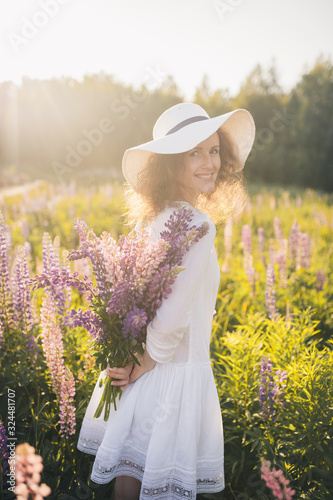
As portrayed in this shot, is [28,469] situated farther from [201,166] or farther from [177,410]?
[201,166]

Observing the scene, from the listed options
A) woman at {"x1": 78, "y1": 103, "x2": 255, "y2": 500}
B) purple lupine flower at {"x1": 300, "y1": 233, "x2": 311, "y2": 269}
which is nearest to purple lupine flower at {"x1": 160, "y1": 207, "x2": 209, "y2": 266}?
woman at {"x1": 78, "y1": 103, "x2": 255, "y2": 500}

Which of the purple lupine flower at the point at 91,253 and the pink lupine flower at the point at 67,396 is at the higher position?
the purple lupine flower at the point at 91,253

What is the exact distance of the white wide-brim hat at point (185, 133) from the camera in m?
1.97

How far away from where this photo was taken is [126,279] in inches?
66.6

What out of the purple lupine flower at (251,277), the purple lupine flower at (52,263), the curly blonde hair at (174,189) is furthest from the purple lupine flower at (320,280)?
the purple lupine flower at (52,263)

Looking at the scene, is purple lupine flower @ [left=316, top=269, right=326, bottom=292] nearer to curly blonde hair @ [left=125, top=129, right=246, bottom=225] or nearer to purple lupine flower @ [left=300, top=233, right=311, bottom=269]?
purple lupine flower @ [left=300, top=233, right=311, bottom=269]

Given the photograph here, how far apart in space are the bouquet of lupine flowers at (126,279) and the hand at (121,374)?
0.23 ft

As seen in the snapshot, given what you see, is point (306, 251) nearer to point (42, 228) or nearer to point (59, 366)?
point (59, 366)

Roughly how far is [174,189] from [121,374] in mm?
1121

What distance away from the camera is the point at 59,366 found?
91.1 inches

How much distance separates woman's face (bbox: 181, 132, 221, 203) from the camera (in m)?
2.17

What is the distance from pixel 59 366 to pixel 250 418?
139 cm

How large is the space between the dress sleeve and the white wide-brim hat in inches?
20.8

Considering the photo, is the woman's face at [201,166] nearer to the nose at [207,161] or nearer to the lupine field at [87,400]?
the nose at [207,161]
